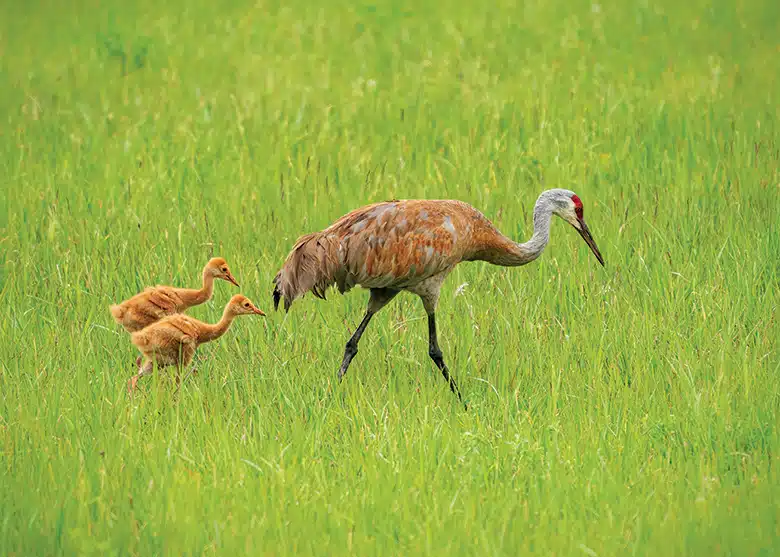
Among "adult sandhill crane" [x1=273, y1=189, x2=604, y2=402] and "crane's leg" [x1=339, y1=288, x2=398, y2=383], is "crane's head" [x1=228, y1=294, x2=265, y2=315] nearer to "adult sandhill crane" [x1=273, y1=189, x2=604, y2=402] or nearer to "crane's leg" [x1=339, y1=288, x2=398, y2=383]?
"adult sandhill crane" [x1=273, y1=189, x2=604, y2=402]

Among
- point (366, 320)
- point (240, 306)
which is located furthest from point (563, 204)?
point (240, 306)

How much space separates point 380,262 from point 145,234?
2380mm

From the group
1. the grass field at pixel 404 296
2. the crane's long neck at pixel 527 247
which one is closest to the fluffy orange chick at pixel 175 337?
the grass field at pixel 404 296

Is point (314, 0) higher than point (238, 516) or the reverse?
higher

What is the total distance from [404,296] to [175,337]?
2.02 metres

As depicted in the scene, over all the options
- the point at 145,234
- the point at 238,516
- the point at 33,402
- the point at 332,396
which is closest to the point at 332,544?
the point at 238,516

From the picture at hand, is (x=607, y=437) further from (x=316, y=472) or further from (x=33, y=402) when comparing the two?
(x=33, y=402)

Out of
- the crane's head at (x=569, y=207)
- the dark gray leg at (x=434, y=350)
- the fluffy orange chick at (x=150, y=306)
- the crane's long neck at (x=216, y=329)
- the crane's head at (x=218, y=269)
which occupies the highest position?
the crane's head at (x=569, y=207)

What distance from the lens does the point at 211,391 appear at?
6098 mm

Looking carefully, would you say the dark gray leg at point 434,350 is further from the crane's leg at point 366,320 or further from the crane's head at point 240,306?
the crane's head at point 240,306

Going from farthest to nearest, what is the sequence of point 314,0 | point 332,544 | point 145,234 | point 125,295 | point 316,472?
1. point 314,0
2. point 145,234
3. point 125,295
4. point 316,472
5. point 332,544

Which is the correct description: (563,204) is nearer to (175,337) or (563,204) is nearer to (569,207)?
(569,207)

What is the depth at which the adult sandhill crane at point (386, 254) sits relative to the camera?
6.27 meters

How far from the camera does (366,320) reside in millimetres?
6523
